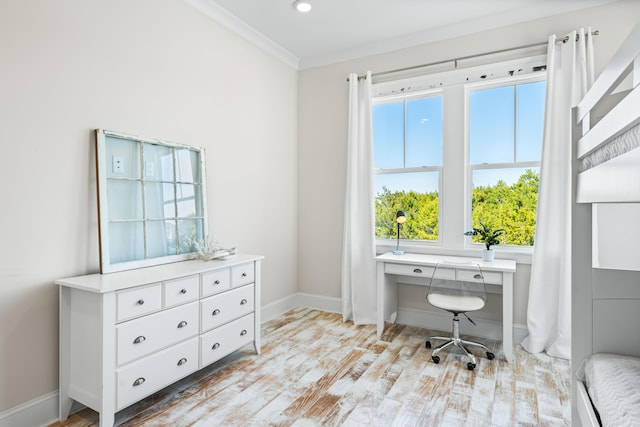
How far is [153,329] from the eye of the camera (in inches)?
81.1

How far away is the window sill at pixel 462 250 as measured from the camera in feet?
10.2

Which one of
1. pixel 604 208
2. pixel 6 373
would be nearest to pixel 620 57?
pixel 604 208

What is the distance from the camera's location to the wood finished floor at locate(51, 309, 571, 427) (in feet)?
Answer: 6.57

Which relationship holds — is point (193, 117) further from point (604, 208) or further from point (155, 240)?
point (604, 208)

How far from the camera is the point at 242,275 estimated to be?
2736mm

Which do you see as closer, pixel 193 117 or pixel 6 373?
pixel 6 373

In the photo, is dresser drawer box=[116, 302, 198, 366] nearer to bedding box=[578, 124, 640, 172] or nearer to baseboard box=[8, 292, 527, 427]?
baseboard box=[8, 292, 527, 427]

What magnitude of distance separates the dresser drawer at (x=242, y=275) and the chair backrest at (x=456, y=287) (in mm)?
1428

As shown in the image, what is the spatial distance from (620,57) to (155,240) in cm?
268

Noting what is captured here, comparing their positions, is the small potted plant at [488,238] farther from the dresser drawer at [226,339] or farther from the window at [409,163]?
the dresser drawer at [226,339]

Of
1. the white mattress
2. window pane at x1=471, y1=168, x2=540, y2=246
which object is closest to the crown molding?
window pane at x1=471, y1=168, x2=540, y2=246

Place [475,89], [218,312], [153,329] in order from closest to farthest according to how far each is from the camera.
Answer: [153,329], [218,312], [475,89]

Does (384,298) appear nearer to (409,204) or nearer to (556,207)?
(409,204)

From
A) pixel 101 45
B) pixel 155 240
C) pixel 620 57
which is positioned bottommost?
pixel 155 240
